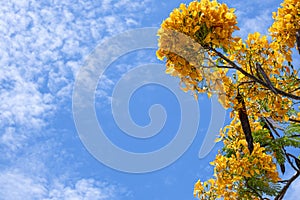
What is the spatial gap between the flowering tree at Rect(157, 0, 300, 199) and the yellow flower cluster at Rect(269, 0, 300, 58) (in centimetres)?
1

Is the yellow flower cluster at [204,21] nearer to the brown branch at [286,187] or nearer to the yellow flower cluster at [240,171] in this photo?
the yellow flower cluster at [240,171]

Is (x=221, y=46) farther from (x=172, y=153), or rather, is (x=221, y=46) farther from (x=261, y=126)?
(x=172, y=153)

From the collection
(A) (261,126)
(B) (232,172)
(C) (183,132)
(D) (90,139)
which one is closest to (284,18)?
(A) (261,126)

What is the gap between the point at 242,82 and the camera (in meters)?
5.21

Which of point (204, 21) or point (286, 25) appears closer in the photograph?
point (204, 21)

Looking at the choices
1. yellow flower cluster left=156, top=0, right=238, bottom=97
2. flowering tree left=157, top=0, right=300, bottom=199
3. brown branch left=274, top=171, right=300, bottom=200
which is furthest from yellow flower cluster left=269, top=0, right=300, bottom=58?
brown branch left=274, top=171, right=300, bottom=200

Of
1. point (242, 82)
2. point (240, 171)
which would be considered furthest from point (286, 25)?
point (240, 171)

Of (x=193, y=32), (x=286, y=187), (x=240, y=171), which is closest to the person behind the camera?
(x=193, y=32)

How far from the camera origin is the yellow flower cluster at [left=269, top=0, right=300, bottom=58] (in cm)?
513

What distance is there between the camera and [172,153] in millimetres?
6902

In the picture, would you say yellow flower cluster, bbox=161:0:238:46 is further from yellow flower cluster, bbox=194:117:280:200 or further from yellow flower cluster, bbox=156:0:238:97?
yellow flower cluster, bbox=194:117:280:200

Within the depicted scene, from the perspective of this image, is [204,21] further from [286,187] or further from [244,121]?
[286,187]

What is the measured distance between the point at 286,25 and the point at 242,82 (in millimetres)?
873

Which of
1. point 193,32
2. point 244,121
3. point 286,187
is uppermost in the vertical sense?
point 193,32
